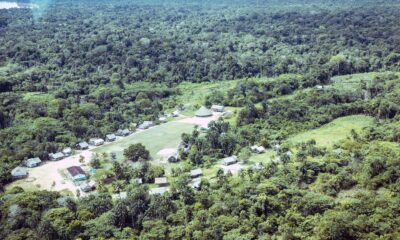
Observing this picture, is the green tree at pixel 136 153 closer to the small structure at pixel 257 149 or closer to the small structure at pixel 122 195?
the small structure at pixel 122 195

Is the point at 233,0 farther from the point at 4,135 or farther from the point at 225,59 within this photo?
the point at 4,135

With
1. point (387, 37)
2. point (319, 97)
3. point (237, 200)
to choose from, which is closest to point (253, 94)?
point (319, 97)

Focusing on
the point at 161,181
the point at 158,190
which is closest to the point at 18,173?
the point at 161,181

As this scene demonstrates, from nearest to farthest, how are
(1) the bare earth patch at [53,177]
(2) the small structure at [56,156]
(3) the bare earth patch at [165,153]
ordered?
(1) the bare earth patch at [53,177] < (3) the bare earth patch at [165,153] < (2) the small structure at [56,156]

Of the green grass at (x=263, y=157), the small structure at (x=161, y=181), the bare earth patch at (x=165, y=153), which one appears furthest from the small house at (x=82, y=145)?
the green grass at (x=263, y=157)

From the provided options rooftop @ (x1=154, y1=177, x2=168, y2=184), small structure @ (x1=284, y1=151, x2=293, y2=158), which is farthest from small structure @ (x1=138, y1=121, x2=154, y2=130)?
small structure @ (x1=284, y1=151, x2=293, y2=158)

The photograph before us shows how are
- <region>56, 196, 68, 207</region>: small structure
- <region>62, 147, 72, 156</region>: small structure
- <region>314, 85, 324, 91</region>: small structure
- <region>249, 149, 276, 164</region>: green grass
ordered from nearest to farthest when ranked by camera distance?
<region>56, 196, 68, 207</region>: small structure, <region>249, 149, 276, 164</region>: green grass, <region>62, 147, 72, 156</region>: small structure, <region>314, 85, 324, 91</region>: small structure

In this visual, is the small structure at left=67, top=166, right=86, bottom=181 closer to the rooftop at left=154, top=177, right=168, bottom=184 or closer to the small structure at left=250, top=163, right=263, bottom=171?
the rooftop at left=154, top=177, right=168, bottom=184
